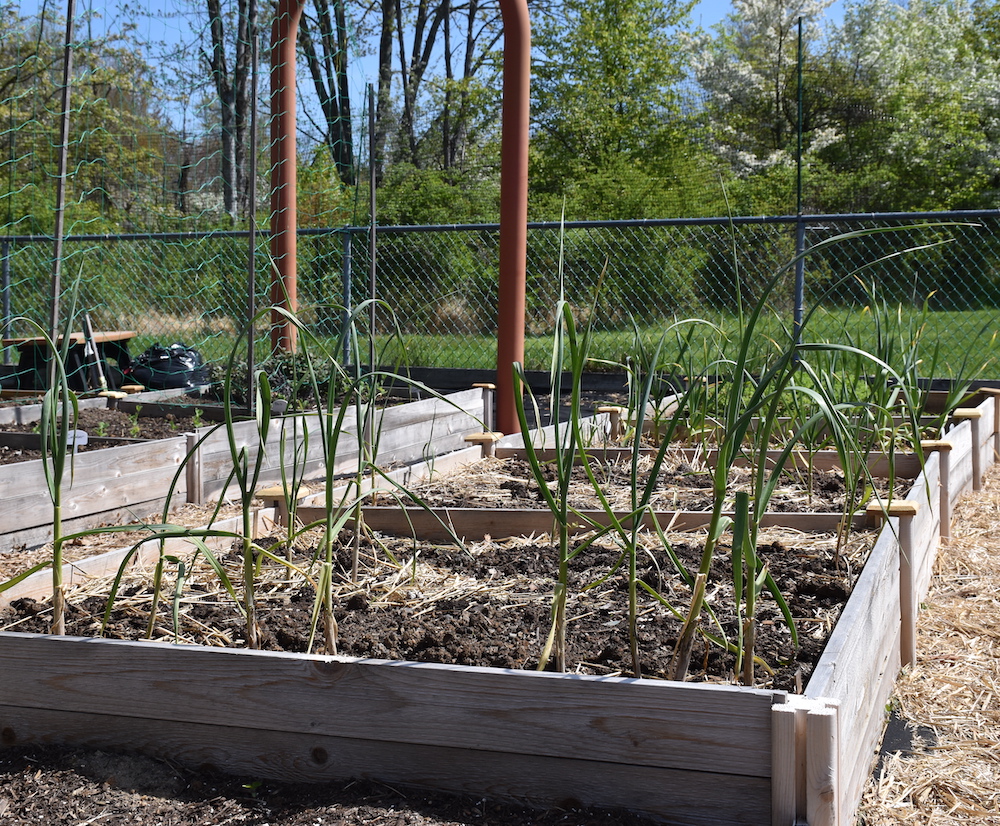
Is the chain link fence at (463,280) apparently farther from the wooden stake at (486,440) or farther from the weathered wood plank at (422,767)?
the weathered wood plank at (422,767)

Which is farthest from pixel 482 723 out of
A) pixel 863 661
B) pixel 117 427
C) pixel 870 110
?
pixel 870 110

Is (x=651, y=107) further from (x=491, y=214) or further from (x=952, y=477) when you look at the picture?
(x=952, y=477)

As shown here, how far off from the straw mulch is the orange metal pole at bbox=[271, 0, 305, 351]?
373 cm

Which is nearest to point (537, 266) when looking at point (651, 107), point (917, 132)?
point (651, 107)

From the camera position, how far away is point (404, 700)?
149 centimetres

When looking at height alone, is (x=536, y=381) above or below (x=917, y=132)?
below

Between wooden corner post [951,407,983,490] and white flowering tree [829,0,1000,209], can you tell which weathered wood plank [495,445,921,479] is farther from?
white flowering tree [829,0,1000,209]

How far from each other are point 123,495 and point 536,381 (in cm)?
421

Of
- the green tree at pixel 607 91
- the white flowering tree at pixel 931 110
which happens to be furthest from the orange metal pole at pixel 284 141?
the white flowering tree at pixel 931 110

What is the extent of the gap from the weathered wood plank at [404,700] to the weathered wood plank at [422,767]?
2 centimetres

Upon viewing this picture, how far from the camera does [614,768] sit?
55.4 inches

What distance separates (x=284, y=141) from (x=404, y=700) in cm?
462

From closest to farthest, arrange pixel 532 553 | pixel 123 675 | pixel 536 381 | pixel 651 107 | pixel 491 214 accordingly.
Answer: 1. pixel 123 675
2. pixel 532 553
3. pixel 536 381
4. pixel 491 214
5. pixel 651 107

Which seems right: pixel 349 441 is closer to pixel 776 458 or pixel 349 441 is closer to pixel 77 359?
pixel 776 458
